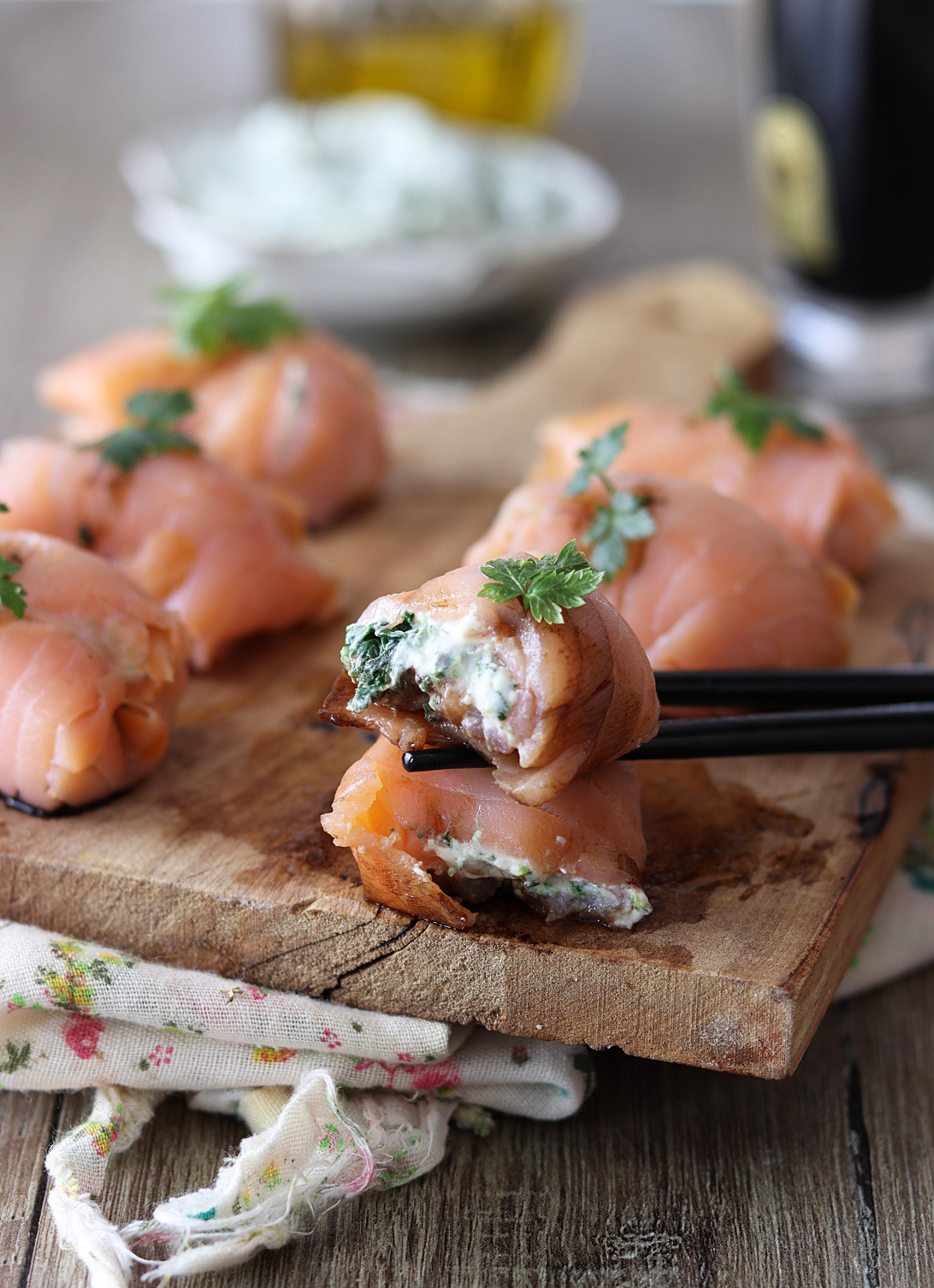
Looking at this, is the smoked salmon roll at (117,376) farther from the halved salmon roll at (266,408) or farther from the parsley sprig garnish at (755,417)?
the parsley sprig garnish at (755,417)

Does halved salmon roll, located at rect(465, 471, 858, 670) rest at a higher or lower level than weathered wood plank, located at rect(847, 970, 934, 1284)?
higher

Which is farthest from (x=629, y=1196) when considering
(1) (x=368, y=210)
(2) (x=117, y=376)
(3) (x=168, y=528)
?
(1) (x=368, y=210)

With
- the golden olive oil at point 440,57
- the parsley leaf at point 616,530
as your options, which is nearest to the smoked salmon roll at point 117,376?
the parsley leaf at point 616,530

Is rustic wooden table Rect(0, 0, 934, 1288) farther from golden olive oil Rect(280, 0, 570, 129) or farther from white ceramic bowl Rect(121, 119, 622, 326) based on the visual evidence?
golden olive oil Rect(280, 0, 570, 129)

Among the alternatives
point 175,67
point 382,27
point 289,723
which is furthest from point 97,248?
point 289,723

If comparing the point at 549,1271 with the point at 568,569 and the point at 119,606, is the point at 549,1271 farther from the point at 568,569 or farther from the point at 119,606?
the point at 119,606

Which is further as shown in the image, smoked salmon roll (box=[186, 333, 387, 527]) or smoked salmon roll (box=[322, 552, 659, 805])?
smoked salmon roll (box=[186, 333, 387, 527])

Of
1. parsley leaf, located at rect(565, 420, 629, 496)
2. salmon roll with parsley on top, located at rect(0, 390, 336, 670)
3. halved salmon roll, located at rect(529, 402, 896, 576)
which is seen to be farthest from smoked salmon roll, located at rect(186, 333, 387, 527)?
parsley leaf, located at rect(565, 420, 629, 496)
